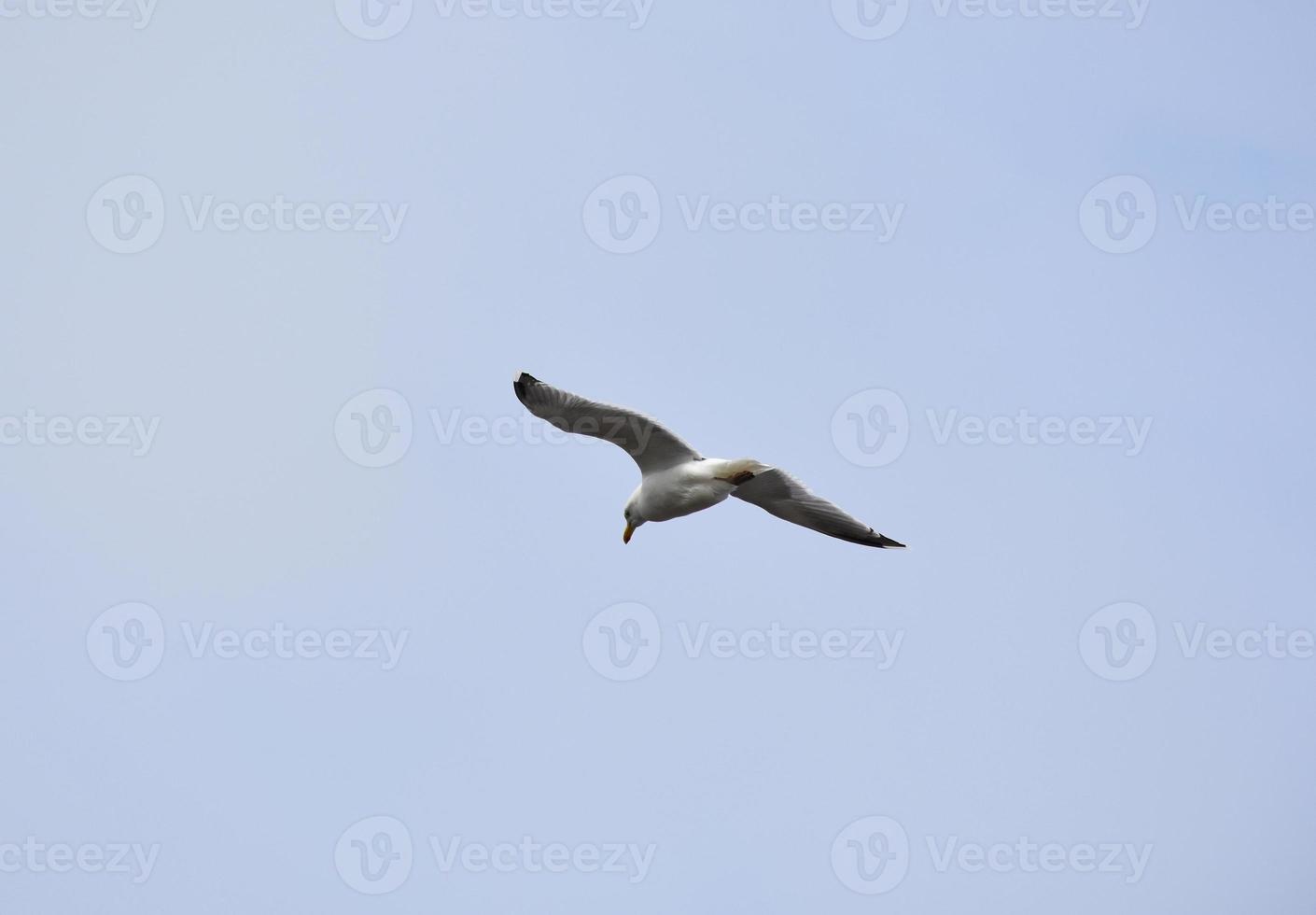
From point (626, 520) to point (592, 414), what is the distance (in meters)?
2.01

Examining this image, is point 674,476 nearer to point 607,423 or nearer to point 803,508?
point 607,423

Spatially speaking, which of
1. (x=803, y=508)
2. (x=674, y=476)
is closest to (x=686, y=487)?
(x=674, y=476)

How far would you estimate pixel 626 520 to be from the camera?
2067 cm

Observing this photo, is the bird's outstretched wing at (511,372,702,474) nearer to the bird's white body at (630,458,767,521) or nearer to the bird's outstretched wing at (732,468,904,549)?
the bird's white body at (630,458,767,521)

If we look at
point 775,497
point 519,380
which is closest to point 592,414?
point 519,380

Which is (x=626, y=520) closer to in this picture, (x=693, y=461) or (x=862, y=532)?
(x=693, y=461)

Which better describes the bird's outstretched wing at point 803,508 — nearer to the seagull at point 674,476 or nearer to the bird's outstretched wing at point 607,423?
the seagull at point 674,476

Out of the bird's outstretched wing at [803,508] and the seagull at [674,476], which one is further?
the bird's outstretched wing at [803,508]

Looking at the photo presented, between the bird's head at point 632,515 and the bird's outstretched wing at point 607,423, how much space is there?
50cm

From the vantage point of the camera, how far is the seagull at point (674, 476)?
1902 centimetres

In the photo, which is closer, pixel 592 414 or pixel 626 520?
pixel 592 414

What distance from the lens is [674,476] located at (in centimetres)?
1970

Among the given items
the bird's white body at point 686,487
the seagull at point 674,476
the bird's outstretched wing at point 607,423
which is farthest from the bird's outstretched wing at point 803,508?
the bird's outstretched wing at point 607,423

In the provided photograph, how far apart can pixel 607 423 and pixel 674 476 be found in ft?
3.39
